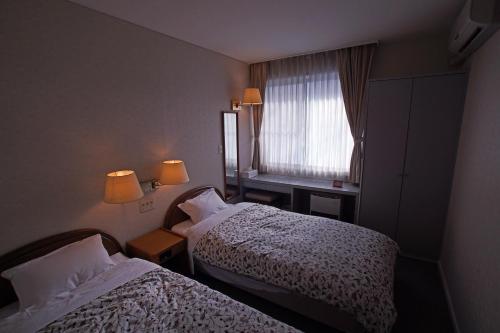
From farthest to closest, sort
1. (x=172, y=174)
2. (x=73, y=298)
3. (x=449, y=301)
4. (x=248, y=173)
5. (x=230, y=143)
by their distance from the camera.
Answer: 1. (x=248, y=173)
2. (x=230, y=143)
3. (x=172, y=174)
4. (x=449, y=301)
5. (x=73, y=298)

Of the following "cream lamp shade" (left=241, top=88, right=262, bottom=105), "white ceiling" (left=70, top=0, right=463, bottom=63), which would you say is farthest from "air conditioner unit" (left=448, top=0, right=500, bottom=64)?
"cream lamp shade" (left=241, top=88, right=262, bottom=105)

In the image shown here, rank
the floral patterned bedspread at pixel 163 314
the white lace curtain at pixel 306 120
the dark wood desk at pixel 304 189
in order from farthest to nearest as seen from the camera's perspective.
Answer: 1. the white lace curtain at pixel 306 120
2. the dark wood desk at pixel 304 189
3. the floral patterned bedspread at pixel 163 314

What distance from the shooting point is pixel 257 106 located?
4055mm

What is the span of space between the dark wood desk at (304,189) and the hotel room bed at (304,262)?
72 centimetres

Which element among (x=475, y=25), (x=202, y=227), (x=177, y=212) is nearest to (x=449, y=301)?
(x=475, y=25)

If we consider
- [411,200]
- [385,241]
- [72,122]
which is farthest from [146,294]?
[411,200]

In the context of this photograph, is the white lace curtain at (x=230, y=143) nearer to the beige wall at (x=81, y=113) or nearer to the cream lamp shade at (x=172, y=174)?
the beige wall at (x=81, y=113)

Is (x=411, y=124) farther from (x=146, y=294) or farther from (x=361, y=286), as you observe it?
(x=146, y=294)

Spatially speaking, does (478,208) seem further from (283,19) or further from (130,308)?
(130,308)

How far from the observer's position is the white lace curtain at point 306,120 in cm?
342

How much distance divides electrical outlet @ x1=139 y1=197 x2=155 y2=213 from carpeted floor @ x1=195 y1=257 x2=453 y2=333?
0.92 m

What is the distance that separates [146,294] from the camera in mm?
1596

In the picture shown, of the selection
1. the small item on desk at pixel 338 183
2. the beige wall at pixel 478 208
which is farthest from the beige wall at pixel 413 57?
the small item on desk at pixel 338 183

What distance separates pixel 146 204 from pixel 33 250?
0.96 m
